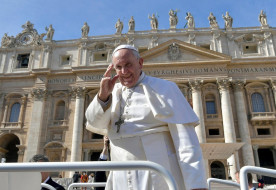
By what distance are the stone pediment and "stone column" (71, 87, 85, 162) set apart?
6.90m

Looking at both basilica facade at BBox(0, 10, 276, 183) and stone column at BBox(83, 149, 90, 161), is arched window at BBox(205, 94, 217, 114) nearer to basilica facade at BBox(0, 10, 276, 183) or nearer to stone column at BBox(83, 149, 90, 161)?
basilica facade at BBox(0, 10, 276, 183)

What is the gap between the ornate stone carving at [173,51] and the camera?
24203 mm

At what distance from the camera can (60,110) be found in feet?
81.9

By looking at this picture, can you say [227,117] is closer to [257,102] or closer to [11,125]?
[257,102]

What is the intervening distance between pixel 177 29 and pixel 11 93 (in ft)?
58.6

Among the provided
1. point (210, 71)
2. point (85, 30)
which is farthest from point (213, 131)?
point (85, 30)

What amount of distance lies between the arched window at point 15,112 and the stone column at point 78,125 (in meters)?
5.99

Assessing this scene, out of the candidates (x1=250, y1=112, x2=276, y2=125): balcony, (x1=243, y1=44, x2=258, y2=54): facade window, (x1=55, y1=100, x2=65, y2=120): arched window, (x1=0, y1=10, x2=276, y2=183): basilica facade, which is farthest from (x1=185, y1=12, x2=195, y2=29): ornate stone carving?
(x1=55, y1=100, x2=65, y2=120): arched window

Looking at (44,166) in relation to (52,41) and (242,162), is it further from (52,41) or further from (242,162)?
(52,41)

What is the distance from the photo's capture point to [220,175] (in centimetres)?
2108

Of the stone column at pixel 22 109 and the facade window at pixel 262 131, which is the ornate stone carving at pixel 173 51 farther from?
the stone column at pixel 22 109

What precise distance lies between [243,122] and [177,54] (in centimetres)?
842

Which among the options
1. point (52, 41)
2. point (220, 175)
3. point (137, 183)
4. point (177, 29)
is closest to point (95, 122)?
point (137, 183)

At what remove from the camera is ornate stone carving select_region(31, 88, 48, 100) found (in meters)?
24.5
